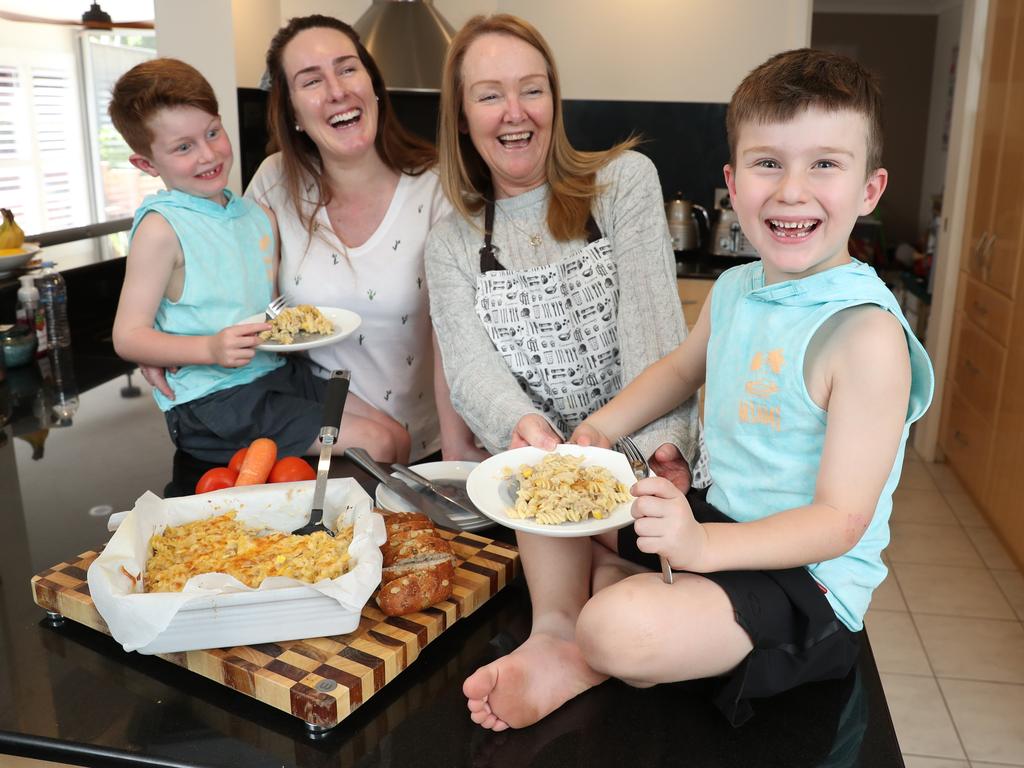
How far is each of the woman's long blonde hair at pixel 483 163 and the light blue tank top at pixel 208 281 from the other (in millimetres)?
472

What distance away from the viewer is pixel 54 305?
2689 millimetres

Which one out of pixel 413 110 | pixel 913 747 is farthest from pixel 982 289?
pixel 413 110

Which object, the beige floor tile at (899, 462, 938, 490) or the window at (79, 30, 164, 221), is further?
the window at (79, 30, 164, 221)

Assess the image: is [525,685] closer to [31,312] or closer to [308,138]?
[308,138]

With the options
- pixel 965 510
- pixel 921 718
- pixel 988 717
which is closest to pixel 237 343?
pixel 921 718

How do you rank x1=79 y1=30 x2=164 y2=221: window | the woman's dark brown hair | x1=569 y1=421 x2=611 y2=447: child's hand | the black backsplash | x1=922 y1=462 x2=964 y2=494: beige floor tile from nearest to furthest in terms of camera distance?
x1=569 y1=421 x2=611 y2=447: child's hand
the woman's dark brown hair
x1=922 y1=462 x2=964 y2=494: beige floor tile
the black backsplash
x1=79 y1=30 x2=164 y2=221: window

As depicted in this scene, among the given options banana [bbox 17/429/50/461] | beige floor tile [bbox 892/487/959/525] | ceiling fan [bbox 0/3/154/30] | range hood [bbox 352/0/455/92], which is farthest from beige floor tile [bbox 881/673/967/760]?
ceiling fan [bbox 0/3/154/30]

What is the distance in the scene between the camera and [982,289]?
357 centimetres

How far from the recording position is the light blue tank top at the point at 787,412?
1.08 meters

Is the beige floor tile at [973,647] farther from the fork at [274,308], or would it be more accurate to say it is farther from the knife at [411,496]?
the fork at [274,308]

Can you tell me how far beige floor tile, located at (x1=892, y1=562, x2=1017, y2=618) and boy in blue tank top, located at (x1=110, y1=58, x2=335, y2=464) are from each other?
6.66 feet

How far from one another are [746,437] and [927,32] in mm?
6070

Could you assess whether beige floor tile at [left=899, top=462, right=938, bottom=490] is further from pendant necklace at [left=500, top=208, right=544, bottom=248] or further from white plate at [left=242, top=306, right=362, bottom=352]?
white plate at [left=242, top=306, right=362, bottom=352]

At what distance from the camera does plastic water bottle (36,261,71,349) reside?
2645 millimetres
